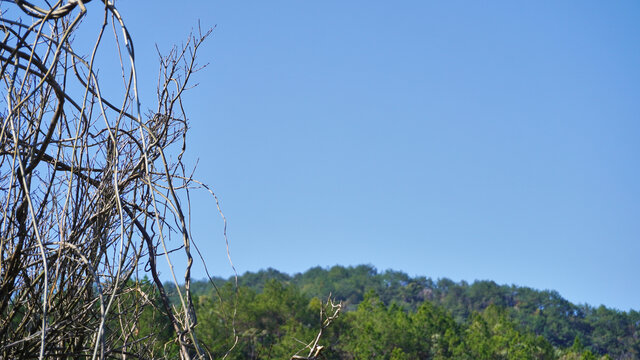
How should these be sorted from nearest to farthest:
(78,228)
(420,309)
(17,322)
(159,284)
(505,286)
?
(159,284) → (78,228) → (17,322) → (420,309) → (505,286)

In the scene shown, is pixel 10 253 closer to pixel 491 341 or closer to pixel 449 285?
pixel 491 341

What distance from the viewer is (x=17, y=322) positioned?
1818 mm

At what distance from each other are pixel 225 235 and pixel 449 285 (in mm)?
71945

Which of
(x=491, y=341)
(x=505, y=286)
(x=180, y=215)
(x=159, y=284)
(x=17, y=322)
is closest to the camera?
(x=180, y=215)

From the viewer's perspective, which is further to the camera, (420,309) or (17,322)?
(420,309)

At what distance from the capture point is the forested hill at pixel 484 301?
51000 mm

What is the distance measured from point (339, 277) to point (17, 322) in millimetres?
68236

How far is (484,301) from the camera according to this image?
65.5 m

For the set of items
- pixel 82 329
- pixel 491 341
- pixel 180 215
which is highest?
pixel 491 341

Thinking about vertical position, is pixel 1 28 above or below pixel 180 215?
above

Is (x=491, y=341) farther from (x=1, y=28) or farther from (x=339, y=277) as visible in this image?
(x=339, y=277)

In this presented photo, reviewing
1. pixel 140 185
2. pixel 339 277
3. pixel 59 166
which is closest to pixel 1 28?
pixel 59 166

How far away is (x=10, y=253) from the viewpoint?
1574 millimetres

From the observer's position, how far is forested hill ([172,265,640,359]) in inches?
2008
